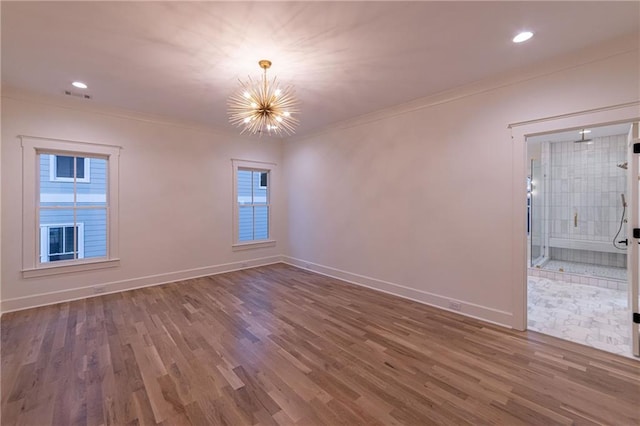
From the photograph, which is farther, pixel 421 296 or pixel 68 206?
pixel 68 206

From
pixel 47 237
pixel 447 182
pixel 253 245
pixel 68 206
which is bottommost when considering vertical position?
pixel 253 245

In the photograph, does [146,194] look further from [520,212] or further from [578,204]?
[578,204]

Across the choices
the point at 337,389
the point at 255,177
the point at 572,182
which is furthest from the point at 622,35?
the point at 255,177

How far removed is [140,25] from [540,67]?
12.9 ft

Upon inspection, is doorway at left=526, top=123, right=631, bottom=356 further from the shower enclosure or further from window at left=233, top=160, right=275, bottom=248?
window at left=233, top=160, right=275, bottom=248

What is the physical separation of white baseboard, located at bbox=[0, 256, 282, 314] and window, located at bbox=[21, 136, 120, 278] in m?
0.32

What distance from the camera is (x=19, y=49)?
2639 millimetres

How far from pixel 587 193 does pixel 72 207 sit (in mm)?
9897

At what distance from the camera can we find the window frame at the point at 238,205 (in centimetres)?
561

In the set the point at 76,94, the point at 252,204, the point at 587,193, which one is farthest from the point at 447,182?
the point at 76,94

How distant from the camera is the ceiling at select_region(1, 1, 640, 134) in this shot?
82.2 inches

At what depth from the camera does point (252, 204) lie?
601cm

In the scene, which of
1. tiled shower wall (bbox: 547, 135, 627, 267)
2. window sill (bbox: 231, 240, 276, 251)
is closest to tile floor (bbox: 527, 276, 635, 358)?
tiled shower wall (bbox: 547, 135, 627, 267)

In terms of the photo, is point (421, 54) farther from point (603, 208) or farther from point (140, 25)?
point (603, 208)
